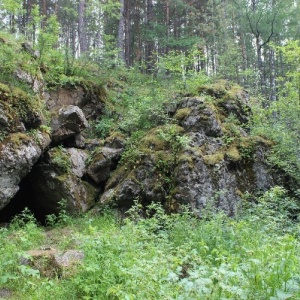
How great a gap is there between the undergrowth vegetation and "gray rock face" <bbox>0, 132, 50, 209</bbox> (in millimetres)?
1055

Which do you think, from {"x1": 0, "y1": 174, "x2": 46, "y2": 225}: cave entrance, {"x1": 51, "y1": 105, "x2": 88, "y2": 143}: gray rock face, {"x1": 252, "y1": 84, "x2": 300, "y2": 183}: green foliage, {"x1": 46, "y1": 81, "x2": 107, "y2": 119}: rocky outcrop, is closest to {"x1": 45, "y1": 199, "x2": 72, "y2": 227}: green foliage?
{"x1": 0, "y1": 174, "x2": 46, "y2": 225}: cave entrance

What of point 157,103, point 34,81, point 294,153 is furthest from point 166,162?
point 34,81

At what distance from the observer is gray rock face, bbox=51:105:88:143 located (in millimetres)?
8977

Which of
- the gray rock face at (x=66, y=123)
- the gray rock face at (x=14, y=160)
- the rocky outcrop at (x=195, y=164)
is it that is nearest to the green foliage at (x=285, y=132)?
the rocky outcrop at (x=195, y=164)

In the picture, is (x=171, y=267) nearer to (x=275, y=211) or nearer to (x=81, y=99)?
(x=275, y=211)

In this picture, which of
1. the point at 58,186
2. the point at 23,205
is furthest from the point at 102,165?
the point at 23,205

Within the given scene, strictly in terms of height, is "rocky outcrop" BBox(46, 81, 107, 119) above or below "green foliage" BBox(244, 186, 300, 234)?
above

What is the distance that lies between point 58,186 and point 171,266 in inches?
213

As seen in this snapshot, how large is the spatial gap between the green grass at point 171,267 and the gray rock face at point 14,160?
3.39ft

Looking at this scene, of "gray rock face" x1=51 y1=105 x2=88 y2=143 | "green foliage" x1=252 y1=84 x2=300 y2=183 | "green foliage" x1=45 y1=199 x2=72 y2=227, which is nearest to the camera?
"green foliage" x1=45 y1=199 x2=72 y2=227

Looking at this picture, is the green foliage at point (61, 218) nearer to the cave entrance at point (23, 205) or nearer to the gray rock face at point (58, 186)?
the gray rock face at point (58, 186)

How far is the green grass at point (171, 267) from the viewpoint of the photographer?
2693 mm

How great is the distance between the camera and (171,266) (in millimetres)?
3330

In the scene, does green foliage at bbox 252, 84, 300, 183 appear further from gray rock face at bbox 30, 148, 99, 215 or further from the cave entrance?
the cave entrance
